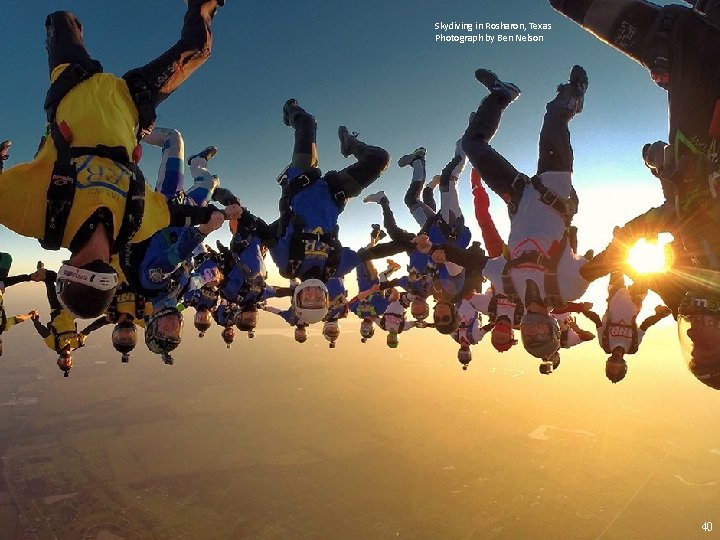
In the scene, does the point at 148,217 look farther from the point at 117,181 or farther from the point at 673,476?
the point at 673,476

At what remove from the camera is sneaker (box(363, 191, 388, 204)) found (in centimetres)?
1045

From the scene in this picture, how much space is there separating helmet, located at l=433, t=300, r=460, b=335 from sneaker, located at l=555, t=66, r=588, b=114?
14.9 ft

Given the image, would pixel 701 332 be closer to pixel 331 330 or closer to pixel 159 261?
pixel 159 261

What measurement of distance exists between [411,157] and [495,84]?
235 inches

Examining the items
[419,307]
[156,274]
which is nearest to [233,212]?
[156,274]

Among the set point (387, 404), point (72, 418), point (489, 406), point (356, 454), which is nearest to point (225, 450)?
point (356, 454)

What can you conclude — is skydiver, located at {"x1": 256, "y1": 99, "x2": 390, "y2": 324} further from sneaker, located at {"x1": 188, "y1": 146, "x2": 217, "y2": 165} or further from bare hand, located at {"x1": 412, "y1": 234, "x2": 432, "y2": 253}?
sneaker, located at {"x1": 188, "y1": 146, "x2": 217, "y2": 165}

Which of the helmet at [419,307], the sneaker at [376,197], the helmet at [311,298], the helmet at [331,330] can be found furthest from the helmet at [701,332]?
the helmet at [331,330]

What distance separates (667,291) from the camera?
2.58 meters

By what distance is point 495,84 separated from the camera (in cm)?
476

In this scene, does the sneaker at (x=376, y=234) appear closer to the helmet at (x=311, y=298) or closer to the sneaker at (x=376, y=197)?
the sneaker at (x=376, y=197)

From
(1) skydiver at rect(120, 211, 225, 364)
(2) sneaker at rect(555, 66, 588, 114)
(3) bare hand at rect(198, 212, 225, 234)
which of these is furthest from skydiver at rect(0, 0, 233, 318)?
(2) sneaker at rect(555, 66, 588, 114)

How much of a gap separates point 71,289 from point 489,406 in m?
211

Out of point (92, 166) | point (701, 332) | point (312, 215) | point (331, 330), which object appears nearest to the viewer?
point (701, 332)
